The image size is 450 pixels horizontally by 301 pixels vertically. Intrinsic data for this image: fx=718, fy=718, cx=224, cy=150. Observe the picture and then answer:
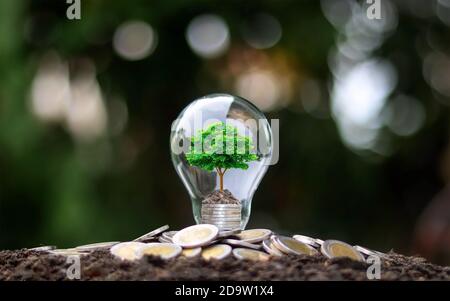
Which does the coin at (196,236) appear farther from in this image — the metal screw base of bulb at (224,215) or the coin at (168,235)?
the metal screw base of bulb at (224,215)

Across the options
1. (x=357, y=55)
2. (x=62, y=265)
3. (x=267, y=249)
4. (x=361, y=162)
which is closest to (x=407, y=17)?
(x=357, y=55)

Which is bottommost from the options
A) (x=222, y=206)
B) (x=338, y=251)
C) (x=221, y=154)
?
(x=338, y=251)

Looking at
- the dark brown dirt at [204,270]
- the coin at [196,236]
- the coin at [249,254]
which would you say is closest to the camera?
the dark brown dirt at [204,270]

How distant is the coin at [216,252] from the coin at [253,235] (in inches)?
4.5

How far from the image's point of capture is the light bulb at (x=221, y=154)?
254 cm

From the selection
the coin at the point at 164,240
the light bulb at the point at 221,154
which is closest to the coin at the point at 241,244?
the coin at the point at 164,240

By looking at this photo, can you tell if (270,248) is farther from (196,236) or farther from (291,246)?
(196,236)

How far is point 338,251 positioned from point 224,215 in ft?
1.60

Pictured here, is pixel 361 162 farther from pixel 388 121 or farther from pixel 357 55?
pixel 357 55

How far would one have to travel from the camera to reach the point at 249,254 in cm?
207

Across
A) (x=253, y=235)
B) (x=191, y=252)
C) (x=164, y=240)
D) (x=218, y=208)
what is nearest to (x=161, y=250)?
(x=191, y=252)

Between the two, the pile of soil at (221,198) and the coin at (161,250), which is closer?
the coin at (161,250)

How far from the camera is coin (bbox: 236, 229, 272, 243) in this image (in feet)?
7.27
